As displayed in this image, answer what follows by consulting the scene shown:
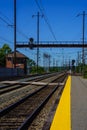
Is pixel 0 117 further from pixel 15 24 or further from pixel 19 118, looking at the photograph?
pixel 15 24

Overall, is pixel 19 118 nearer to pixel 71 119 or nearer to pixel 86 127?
pixel 71 119

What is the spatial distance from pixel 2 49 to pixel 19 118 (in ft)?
478

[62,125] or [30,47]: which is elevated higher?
[30,47]

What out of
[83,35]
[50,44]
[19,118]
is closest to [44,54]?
[50,44]

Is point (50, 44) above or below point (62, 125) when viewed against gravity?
above

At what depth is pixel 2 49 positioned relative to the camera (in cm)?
15775

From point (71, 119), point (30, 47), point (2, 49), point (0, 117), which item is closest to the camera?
point (71, 119)

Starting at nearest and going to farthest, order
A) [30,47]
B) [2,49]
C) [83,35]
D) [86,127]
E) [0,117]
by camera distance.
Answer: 1. [86,127]
2. [0,117]
3. [83,35]
4. [30,47]
5. [2,49]

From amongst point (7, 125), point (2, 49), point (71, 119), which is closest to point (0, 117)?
point (7, 125)

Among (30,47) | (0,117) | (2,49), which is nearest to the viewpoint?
(0,117)

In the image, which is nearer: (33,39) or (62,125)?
(62,125)

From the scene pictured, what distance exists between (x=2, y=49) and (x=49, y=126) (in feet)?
486

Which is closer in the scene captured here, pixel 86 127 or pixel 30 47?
pixel 86 127

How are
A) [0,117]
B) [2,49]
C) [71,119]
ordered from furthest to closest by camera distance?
[2,49], [0,117], [71,119]
